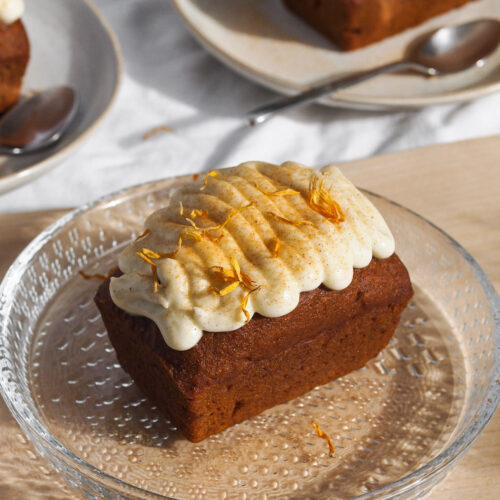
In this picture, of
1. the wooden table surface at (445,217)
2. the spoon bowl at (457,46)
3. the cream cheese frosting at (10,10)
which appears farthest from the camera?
the spoon bowl at (457,46)

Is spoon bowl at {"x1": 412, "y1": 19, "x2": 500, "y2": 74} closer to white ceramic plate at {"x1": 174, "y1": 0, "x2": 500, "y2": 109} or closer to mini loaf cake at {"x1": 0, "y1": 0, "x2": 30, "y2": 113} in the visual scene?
white ceramic plate at {"x1": 174, "y1": 0, "x2": 500, "y2": 109}

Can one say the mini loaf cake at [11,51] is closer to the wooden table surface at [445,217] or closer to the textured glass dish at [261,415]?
the wooden table surface at [445,217]

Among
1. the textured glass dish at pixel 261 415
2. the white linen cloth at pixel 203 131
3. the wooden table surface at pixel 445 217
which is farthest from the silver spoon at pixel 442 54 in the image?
the textured glass dish at pixel 261 415

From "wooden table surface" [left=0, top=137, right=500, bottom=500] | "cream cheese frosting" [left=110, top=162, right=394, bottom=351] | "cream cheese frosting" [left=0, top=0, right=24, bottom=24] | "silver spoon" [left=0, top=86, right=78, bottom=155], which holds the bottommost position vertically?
"wooden table surface" [left=0, top=137, right=500, bottom=500]

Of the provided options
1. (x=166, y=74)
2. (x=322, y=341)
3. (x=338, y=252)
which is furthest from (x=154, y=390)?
(x=166, y=74)

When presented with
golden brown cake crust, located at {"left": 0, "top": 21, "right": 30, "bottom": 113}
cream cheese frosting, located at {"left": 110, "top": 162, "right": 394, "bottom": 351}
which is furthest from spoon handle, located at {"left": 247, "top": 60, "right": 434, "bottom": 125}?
cream cheese frosting, located at {"left": 110, "top": 162, "right": 394, "bottom": 351}

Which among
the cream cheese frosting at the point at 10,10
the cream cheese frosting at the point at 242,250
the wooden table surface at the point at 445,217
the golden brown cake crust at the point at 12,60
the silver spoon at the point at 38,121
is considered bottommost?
the wooden table surface at the point at 445,217
